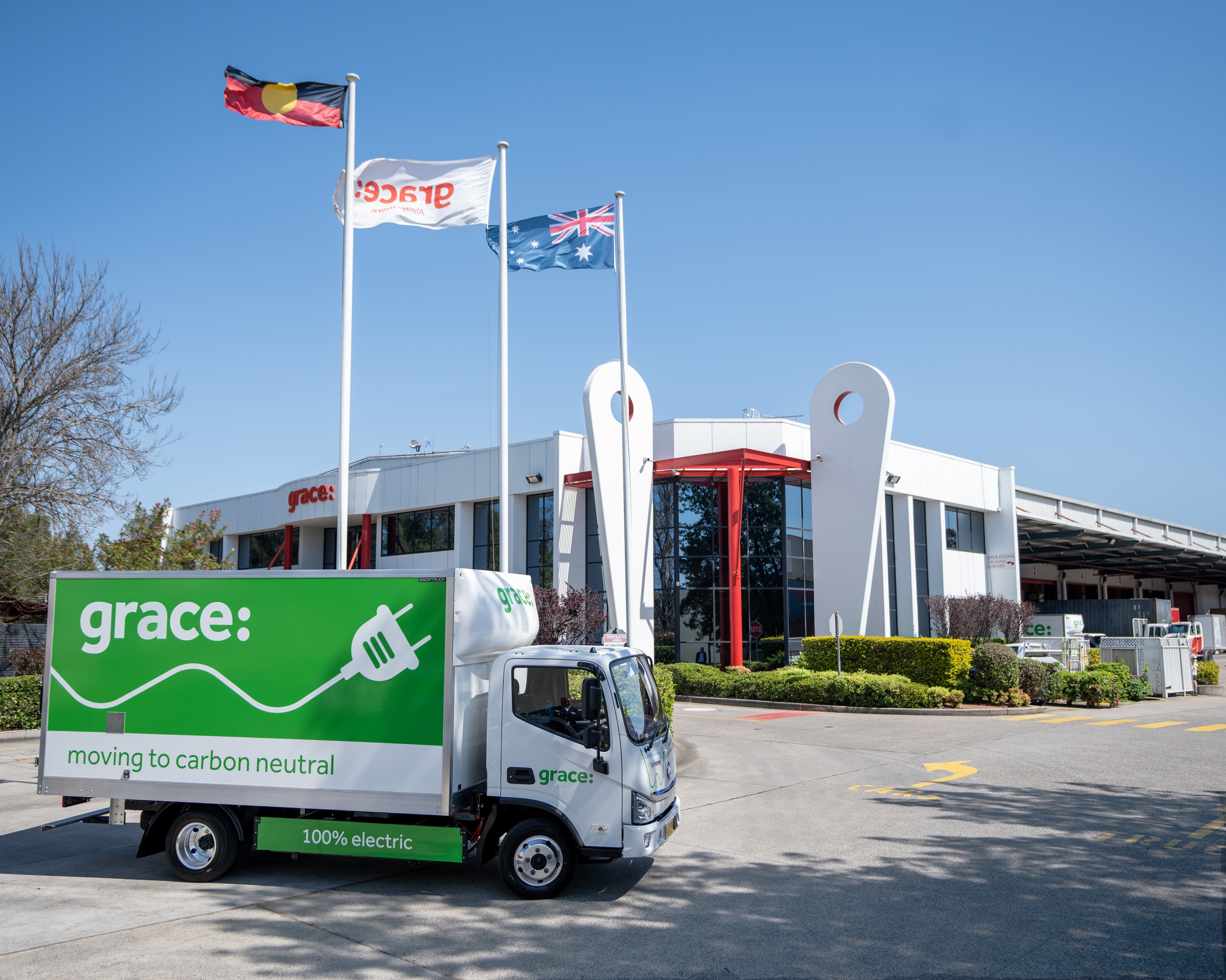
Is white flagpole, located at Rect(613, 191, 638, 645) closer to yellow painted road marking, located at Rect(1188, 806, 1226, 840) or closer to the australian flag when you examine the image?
the australian flag

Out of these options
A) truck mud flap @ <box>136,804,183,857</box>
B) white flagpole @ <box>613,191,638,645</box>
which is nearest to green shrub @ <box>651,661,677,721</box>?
white flagpole @ <box>613,191,638,645</box>

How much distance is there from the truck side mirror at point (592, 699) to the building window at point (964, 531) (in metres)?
33.5

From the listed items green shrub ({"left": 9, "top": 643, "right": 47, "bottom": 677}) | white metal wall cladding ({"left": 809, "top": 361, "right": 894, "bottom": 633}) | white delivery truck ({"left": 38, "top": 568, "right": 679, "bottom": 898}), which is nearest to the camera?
white delivery truck ({"left": 38, "top": 568, "right": 679, "bottom": 898})

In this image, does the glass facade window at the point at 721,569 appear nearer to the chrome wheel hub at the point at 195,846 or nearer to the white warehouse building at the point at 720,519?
the white warehouse building at the point at 720,519

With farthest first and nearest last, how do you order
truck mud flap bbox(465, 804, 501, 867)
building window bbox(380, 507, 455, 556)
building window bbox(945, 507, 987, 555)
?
building window bbox(945, 507, 987, 555) < building window bbox(380, 507, 455, 556) < truck mud flap bbox(465, 804, 501, 867)

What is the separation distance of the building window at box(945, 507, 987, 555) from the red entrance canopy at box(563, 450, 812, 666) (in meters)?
10.5

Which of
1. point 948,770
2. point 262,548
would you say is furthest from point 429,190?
point 262,548

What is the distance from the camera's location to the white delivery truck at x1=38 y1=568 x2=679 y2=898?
747 cm

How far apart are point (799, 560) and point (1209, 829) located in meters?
22.3

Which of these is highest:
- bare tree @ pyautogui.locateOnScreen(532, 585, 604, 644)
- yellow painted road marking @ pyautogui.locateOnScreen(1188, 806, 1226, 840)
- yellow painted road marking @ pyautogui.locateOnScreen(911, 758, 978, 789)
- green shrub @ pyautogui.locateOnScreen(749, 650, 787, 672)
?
bare tree @ pyautogui.locateOnScreen(532, 585, 604, 644)

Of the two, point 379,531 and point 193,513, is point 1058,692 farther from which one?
point 193,513

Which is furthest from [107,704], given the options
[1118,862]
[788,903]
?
[1118,862]

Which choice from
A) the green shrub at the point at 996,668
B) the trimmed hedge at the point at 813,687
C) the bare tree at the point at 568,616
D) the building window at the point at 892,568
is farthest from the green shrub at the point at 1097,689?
the bare tree at the point at 568,616

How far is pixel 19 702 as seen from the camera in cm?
1894
